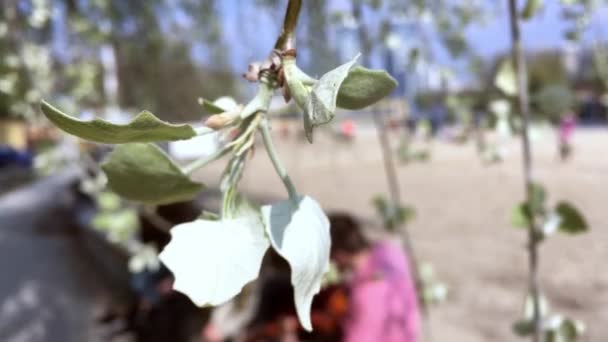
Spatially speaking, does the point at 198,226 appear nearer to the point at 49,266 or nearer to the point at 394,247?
the point at 394,247

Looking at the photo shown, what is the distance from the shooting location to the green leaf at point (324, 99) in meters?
0.17

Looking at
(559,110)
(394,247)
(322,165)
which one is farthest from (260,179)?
(559,110)

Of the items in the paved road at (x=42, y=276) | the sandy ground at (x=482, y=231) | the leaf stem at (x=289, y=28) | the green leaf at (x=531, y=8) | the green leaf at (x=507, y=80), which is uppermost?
the leaf stem at (x=289, y=28)

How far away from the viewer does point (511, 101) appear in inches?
24.4

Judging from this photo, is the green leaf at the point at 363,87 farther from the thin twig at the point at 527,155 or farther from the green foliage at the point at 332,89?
the thin twig at the point at 527,155

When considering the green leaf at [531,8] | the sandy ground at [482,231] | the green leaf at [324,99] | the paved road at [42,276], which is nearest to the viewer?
the green leaf at [324,99]

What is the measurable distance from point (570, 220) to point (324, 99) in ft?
1.48

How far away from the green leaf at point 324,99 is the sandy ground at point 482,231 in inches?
11.2

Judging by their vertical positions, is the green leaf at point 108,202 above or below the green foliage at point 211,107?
below

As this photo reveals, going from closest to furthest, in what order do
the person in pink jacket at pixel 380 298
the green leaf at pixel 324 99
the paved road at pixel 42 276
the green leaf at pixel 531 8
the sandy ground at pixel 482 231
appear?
the green leaf at pixel 324 99 < the green leaf at pixel 531 8 < the person in pink jacket at pixel 380 298 < the paved road at pixel 42 276 < the sandy ground at pixel 482 231

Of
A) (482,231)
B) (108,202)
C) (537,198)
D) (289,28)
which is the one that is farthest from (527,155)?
(482,231)

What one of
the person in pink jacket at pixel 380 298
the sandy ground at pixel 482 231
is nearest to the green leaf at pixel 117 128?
the sandy ground at pixel 482 231

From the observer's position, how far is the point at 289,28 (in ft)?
0.74

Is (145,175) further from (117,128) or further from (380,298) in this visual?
(380,298)
